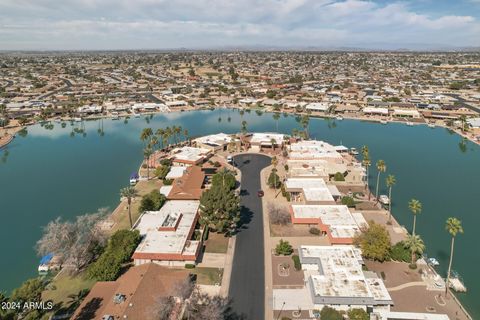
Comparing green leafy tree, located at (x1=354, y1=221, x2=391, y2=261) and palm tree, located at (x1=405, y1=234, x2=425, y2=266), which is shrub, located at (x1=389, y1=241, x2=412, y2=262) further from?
green leafy tree, located at (x1=354, y1=221, x2=391, y2=261)

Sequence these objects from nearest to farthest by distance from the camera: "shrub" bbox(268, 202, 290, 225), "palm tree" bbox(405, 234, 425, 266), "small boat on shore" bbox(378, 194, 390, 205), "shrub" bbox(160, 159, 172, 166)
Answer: "palm tree" bbox(405, 234, 425, 266) < "shrub" bbox(268, 202, 290, 225) < "small boat on shore" bbox(378, 194, 390, 205) < "shrub" bbox(160, 159, 172, 166)

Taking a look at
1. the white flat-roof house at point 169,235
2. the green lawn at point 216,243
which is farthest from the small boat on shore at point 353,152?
the green lawn at point 216,243

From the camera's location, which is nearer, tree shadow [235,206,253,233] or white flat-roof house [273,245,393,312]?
white flat-roof house [273,245,393,312]

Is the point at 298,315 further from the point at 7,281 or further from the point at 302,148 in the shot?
the point at 302,148

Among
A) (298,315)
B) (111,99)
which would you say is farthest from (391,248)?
(111,99)

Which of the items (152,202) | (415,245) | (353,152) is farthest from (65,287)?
(353,152)

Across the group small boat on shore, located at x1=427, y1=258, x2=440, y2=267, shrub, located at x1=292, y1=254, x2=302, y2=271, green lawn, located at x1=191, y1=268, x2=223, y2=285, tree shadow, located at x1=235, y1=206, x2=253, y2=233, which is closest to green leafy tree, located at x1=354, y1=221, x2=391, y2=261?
small boat on shore, located at x1=427, y1=258, x2=440, y2=267
